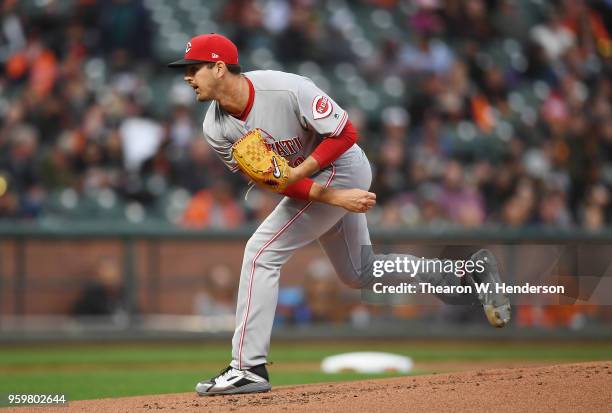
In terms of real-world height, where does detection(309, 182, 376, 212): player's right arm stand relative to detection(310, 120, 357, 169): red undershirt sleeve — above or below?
below

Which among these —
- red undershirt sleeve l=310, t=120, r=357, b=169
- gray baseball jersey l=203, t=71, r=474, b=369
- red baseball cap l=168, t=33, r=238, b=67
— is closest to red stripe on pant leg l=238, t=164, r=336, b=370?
gray baseball jersey l=203, t=71, r=474, b=369

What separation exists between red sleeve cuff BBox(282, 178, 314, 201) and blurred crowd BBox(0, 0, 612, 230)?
5.40m

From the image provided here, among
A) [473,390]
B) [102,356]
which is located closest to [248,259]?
[473,390]

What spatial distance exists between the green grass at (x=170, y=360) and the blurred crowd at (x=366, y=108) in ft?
4.28

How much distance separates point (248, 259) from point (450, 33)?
9127 millimetres

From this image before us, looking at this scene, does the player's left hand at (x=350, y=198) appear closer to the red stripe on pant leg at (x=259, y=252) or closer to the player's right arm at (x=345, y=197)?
the player's right arm at (x=345, y=197)

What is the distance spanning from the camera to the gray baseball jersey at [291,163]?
4.96m

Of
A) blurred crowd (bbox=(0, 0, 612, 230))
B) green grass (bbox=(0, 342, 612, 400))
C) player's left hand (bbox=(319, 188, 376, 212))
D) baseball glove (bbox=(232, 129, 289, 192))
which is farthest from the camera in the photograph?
blurred crowd (bbox=(0, 0, 612, 230))

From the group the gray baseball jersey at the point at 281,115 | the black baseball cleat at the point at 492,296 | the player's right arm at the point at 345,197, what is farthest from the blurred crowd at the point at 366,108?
the player's right arm at the point at 345,197

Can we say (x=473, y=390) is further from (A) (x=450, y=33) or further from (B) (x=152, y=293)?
(A) (x=450, y=33)

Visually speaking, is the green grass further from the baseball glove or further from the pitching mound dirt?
the baseball glove

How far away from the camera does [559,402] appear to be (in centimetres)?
452

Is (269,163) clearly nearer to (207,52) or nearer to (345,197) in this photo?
(345,197)

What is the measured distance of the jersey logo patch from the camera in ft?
16.2
